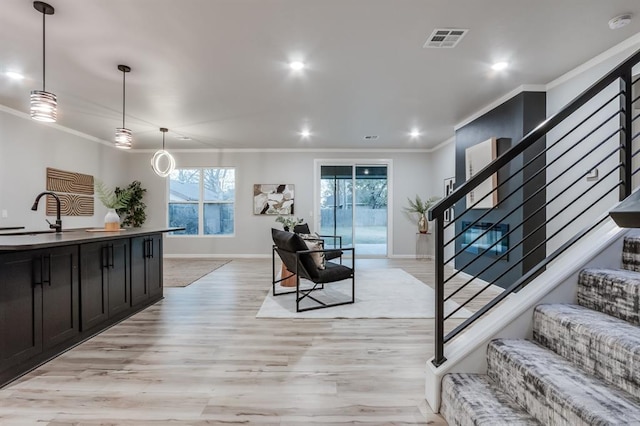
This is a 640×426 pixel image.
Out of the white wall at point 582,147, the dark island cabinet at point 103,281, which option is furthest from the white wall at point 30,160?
the white wall at point 582,147

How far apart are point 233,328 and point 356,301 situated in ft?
5.14

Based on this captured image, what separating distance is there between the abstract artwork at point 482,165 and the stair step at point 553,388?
3.00 metres

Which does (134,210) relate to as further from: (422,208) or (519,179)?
(519,179)

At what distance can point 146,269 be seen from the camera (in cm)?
381

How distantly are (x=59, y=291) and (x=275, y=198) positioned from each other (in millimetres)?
5559

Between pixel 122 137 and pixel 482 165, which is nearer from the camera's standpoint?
pixel 122 137

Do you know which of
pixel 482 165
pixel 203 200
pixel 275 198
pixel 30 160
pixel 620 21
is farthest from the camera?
pixel 203 200

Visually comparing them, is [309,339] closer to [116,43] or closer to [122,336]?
[122,336]

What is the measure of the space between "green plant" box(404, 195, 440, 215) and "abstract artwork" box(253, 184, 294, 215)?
290 centimetres

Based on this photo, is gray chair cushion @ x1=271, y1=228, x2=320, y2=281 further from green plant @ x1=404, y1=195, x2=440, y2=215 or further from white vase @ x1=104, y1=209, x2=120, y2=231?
green plant @ x1=404, y1=195, x2=440, y2=215

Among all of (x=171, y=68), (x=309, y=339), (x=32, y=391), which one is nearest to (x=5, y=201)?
(x=171, y=68)

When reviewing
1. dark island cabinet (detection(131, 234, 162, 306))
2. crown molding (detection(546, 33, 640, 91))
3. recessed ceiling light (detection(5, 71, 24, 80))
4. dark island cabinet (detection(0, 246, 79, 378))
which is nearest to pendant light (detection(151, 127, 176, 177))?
dark island cabinet (detection(131, 234, 162, 306))

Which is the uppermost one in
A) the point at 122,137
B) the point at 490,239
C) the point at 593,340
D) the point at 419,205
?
the point at 122,137

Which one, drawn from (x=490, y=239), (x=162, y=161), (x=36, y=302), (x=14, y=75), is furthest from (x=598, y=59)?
(x=162, y=161)
